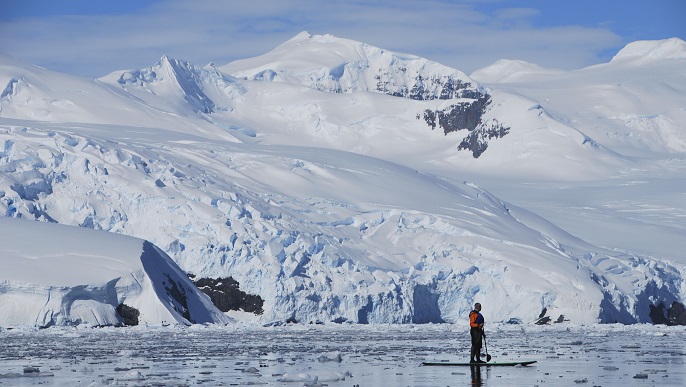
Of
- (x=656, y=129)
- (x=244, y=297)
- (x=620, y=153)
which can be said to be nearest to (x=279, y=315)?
(x=244, y=297)

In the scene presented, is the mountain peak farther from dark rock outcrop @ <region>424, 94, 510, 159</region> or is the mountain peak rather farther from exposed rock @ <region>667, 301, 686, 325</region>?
exposed rock @ <region>667, 301, 686, 325</region>

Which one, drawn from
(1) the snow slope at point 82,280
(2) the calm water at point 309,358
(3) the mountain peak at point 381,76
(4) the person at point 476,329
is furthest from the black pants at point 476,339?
(3) the mountain peak at point 381,76

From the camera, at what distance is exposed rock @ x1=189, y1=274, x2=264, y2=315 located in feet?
177

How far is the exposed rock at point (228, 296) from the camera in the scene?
5381 centimetres

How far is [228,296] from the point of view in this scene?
178ft

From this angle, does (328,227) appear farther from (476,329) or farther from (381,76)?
(381,76)

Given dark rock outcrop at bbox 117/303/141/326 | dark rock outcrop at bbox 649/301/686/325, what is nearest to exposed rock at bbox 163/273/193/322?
dark rock outcrop at bbox 117/303/141/326

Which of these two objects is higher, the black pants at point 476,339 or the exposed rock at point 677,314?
the exposed rock at point 677,314

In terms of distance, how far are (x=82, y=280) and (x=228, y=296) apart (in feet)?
38.6

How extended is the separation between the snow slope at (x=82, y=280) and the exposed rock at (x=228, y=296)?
4.37 metres

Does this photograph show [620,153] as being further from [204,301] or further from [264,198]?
[204,301]

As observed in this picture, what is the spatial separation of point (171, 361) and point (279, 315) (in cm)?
2713

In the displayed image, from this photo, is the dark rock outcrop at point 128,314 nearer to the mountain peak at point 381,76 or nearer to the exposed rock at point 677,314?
the exposed rock at point 677,314

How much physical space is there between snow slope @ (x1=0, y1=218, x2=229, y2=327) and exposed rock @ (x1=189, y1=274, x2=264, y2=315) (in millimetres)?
4372
